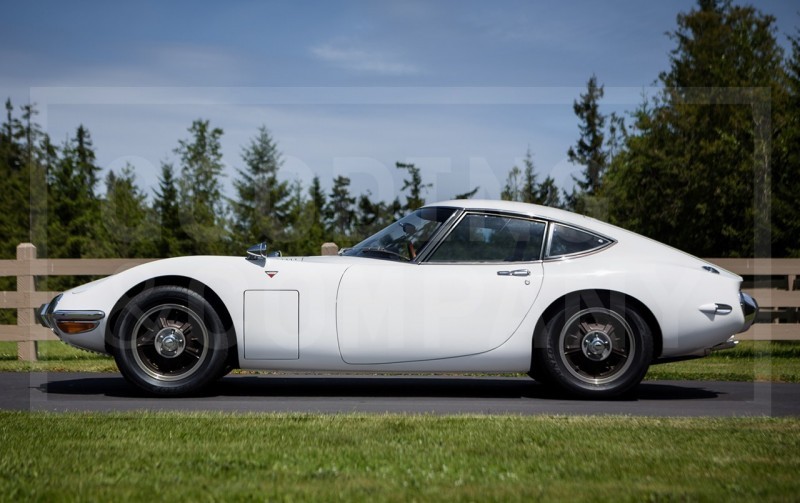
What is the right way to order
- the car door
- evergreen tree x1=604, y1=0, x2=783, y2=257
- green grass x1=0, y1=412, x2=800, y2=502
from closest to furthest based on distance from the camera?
green grass x1=0, y1=412, x2=800, y2=502 → the car door → evergreen tree x1=604, y1=0, x2=783, y2=257

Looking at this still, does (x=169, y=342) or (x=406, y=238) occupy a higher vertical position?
(x=406, y=238)

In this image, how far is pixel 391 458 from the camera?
14.0ft

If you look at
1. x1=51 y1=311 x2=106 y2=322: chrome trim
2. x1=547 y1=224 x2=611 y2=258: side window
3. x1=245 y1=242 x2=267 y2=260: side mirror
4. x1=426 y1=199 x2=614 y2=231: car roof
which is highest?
x1=426 y1=199 x2=614 y2=231: car roof

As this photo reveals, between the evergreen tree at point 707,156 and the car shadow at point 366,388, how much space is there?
18124 millimetres

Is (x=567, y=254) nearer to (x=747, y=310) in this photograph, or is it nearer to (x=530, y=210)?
(x=530, y=210)

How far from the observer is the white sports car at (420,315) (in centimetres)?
668

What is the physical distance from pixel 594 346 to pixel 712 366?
3925 millimetres

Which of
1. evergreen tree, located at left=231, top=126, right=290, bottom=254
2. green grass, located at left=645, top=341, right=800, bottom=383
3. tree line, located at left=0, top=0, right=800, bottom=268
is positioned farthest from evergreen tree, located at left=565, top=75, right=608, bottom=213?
green grass, located at left=645, top=341, right=800, bottom=383

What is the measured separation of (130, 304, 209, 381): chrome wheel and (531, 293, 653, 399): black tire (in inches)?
105

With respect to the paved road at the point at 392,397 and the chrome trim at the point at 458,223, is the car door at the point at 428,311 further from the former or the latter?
the paved road at the point at 392,397

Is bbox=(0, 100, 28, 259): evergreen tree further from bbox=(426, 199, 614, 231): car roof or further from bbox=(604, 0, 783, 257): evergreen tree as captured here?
bbox=(426, 199, 614, 231): car roof

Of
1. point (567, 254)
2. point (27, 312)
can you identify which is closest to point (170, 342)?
point (567, 254)

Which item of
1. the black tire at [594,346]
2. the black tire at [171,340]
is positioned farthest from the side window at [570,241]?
the black tire at [171,340]

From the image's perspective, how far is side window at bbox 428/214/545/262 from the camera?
272 inches
